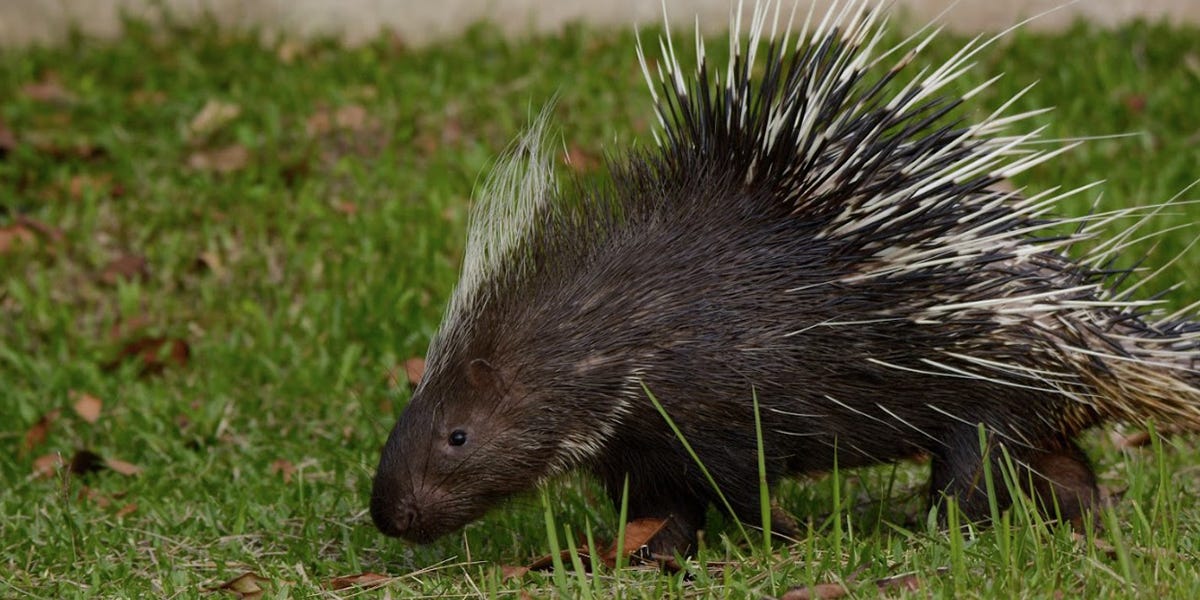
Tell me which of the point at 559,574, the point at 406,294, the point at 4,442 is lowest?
the point at 4,442

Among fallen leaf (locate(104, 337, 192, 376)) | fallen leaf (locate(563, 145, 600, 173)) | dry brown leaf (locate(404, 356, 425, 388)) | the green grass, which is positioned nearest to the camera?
the green grass

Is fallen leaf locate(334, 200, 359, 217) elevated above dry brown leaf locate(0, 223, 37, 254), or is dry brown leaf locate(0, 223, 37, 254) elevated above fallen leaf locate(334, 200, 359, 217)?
fallen leaf locate(334, 200, 359, 217)

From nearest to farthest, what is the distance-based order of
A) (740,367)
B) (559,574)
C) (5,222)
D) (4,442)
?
(559,574) → (740,367) → (4,442) → (5,222)

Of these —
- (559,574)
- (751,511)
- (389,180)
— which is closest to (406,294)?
(389,180)

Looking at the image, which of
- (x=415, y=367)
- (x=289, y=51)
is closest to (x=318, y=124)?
(x=289, y=51)

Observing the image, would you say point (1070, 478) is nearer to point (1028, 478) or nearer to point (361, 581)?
point (1028, 478)

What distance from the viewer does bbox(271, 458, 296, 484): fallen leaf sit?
4441 millimetres

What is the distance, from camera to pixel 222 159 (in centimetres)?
650

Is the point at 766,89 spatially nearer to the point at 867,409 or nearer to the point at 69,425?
the point at 867,409

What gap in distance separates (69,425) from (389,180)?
1.87m

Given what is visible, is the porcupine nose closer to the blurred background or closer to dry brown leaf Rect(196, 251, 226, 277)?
dry brown leaf Rect(196, 251, 226, 277)

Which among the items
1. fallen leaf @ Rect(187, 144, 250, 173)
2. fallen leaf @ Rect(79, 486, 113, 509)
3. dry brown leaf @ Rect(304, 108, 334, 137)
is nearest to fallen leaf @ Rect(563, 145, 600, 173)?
dry brown leaf @ Rect(304, 108, 334, 137)

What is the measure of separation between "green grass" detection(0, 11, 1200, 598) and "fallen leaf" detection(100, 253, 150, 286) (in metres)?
0.04

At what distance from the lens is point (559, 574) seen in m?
2.80
